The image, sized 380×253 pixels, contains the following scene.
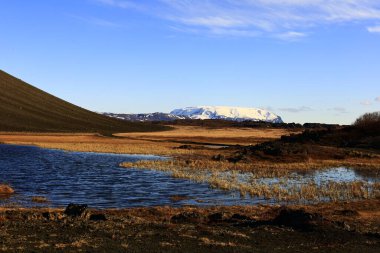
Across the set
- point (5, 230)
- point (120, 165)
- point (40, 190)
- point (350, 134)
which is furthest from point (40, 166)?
point (350, 134)

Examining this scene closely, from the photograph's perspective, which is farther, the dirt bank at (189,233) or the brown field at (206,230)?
the brown field at (206,230)

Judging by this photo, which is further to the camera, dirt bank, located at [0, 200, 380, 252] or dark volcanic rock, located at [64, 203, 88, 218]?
dark volcanic rock, located at [64, 203, 88, 218]

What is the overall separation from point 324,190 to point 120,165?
29774 mm

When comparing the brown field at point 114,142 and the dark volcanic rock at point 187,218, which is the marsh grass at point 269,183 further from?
the brown field at point 114,142

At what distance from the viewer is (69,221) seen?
797 inches

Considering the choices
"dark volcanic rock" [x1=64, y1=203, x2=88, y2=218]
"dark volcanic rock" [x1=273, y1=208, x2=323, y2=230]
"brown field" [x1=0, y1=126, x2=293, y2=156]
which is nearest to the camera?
"dark volcanic rock" [x1=273, y1=208, x2=323, y2=230]

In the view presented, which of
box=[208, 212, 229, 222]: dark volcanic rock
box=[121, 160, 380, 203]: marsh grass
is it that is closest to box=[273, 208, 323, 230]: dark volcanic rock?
box=[208, 212, 229, 222]: dark volcanic rock

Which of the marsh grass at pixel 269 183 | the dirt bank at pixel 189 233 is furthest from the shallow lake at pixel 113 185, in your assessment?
the dirt bank at pixel 189 233

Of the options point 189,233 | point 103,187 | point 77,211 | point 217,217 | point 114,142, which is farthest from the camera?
point 114,142

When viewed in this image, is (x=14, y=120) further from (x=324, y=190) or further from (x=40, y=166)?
(x=324, y=190)

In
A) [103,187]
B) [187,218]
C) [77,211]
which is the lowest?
[103,187]

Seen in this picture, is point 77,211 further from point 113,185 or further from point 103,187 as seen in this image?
point 113,185

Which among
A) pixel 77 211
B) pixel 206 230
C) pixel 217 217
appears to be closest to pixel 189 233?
pixel 206 230

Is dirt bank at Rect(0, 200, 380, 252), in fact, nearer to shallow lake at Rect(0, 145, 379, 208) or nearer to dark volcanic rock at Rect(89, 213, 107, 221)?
dark volcanic rock at Rect(89, 213, 107, 221)
